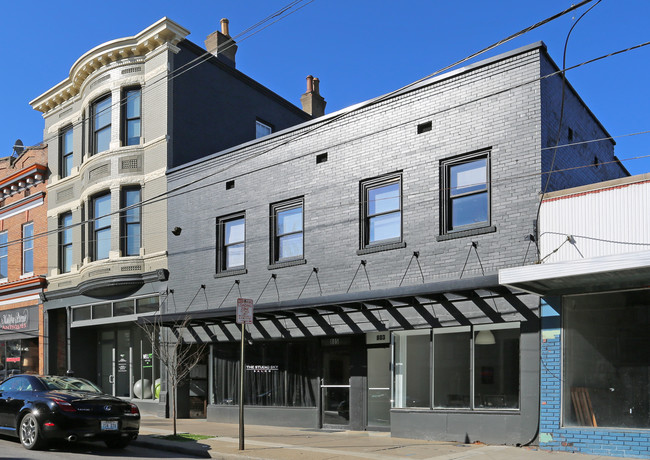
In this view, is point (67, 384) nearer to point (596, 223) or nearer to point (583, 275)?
point (583, 275)

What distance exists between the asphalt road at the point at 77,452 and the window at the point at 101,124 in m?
11.7

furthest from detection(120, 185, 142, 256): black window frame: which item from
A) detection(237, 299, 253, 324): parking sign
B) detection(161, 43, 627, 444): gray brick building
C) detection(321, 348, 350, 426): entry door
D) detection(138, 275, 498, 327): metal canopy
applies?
detection(237, 299, 253, 324): parking sign

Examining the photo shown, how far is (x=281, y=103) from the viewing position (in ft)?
89.1

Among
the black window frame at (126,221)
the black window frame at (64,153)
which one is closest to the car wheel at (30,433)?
the black window frame at (126,221)

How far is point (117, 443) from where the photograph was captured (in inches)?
512

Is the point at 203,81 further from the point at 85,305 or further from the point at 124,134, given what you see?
the point at 85,305

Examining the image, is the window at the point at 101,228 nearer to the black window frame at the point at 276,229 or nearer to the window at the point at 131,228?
the window at the point at 131,228

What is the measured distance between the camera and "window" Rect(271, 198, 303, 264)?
17188 millimetres

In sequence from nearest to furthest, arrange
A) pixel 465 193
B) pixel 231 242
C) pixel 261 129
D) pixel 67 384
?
pixel 67 384 < pixel 465 193 < pixel 231 242 < pixel 261 129

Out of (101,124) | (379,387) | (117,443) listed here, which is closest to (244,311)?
(117,443)

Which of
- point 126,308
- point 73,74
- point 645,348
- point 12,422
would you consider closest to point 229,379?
point 126,308

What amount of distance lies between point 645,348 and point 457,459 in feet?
12.0

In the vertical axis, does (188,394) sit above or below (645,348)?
below

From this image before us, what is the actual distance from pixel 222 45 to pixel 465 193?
13377 millimetres
